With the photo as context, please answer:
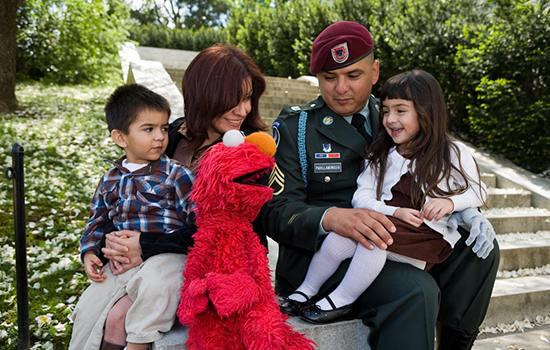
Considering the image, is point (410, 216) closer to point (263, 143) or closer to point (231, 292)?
point (263, 143)

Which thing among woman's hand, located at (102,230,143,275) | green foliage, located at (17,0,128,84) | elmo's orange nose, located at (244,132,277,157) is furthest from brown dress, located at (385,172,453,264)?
green foliage, located at (17,0,128,84)

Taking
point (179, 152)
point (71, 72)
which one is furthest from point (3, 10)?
point (179, 152)

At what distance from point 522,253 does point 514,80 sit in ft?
8.31

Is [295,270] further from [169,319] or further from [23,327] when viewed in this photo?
[23,327]

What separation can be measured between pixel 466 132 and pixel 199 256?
6.03 m

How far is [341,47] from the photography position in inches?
90.7

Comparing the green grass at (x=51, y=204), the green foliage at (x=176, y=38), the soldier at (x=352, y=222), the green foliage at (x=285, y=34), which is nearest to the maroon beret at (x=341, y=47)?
the soldier at (x=352, y=222)

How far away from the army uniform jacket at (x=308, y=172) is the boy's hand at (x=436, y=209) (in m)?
0.49

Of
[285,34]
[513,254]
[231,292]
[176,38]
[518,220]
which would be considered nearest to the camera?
[231,292]

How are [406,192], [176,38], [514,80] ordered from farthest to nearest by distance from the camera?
[176,38] → [514,80] → [406,192]

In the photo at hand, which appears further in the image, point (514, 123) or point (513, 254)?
point (514, 123)

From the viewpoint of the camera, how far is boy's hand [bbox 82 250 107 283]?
196 cm

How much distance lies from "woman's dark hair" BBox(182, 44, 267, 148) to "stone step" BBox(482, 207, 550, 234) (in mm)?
3370

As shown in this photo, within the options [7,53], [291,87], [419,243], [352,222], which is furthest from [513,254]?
[7,53]
